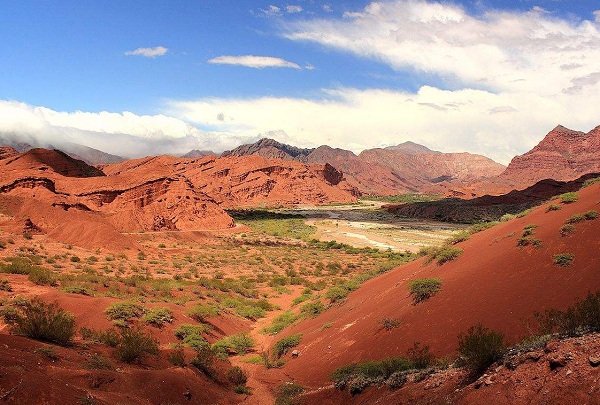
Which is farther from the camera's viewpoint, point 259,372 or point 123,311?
point 123,311

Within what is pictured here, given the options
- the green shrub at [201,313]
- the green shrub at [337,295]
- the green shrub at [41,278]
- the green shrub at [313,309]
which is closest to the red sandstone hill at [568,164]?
the green shrub at [337,295]

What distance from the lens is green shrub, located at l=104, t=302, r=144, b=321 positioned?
50.1 ft

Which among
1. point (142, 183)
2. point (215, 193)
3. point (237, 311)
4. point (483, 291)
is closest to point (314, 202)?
point (215, 193)

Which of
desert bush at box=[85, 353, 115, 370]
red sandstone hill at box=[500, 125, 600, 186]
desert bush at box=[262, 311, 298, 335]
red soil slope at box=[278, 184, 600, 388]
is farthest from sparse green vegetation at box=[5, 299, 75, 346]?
red sandstone hill at box=[500, 125, 600, 186]

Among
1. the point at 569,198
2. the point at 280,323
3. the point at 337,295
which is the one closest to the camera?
the point at 569,198

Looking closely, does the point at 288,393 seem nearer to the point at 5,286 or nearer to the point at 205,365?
the point at 205,365

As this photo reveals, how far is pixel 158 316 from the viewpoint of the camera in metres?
16.4

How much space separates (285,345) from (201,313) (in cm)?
539

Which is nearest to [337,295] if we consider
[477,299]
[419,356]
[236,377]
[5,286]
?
[236,377]

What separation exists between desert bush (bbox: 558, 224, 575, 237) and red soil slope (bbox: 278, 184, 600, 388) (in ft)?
0.51

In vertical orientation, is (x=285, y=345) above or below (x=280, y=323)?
above

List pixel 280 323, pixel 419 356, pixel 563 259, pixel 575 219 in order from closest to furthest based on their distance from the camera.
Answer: pixel 419 356 → pixel 563 259 → pixel 575 219 → pixel 280 323

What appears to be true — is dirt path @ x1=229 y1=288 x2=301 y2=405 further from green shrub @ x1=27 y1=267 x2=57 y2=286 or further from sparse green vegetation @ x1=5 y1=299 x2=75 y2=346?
green shrub @ x1=27 y1=267 x2=57 y2=286

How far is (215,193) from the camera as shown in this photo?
463ft
